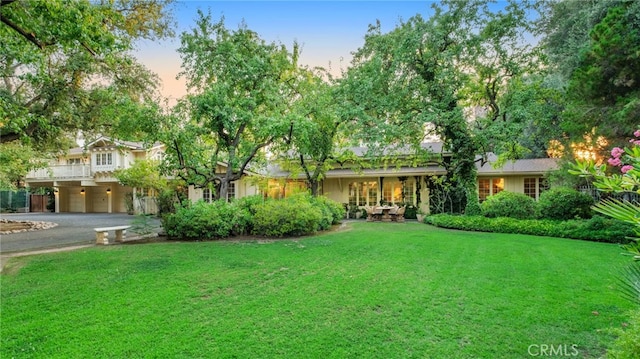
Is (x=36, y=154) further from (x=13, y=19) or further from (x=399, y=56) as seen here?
(x=399, y=56)

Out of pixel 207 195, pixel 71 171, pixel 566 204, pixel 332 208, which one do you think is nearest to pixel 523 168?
pixel 566 204

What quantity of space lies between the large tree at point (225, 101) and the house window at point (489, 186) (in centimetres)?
1338

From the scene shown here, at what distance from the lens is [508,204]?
1330 centimetres

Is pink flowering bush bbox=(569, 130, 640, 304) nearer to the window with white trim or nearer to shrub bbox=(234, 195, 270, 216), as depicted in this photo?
shrub bbox=(234, 195, 270, 216)

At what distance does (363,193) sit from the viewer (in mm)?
20047

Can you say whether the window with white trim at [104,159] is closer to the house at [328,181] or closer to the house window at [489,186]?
the house at [328,181]

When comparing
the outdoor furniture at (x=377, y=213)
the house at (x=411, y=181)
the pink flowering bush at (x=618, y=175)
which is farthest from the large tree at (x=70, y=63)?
the outdoor furniture at (x=377, y=213)

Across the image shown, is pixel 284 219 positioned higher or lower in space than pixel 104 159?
lower

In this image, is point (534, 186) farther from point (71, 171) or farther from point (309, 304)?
point (71, 171)

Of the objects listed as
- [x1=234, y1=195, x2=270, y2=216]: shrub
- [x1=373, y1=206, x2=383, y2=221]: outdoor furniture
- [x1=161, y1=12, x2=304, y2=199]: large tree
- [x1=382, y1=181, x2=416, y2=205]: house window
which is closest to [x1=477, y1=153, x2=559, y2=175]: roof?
[x1=382, y1=181, x2=416, y2=205]: house window

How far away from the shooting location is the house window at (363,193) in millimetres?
19766

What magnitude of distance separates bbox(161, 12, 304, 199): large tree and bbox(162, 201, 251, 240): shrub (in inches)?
40.3

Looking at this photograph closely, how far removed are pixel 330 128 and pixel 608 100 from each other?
9475 mm

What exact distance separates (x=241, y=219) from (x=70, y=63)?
24.8 ft
